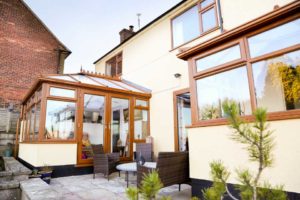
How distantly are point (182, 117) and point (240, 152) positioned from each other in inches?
147

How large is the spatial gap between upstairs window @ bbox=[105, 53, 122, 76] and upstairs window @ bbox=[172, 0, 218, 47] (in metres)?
3.47

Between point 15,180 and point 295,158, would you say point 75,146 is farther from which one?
point 295,158

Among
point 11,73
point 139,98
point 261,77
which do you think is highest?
point 11,73

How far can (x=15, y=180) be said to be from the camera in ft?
12.4

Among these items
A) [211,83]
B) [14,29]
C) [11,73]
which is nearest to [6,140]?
[11,73]

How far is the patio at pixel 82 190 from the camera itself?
9.58ft

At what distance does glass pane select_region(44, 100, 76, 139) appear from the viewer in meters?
5.28

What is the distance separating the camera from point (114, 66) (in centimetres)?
1001

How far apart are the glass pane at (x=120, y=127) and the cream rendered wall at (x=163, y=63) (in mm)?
1009

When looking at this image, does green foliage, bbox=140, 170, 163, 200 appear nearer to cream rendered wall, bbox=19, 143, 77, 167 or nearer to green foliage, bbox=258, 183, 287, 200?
green foliage, bbox=258, 183, 287, 200

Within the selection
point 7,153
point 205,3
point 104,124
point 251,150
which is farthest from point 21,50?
point 251,150

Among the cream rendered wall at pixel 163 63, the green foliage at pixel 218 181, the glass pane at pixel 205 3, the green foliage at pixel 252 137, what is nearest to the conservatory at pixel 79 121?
the cream rendered wall at pixel 163 63

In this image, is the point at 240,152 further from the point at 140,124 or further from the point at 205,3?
the point at 205,3

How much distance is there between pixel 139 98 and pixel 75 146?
2678 mm
